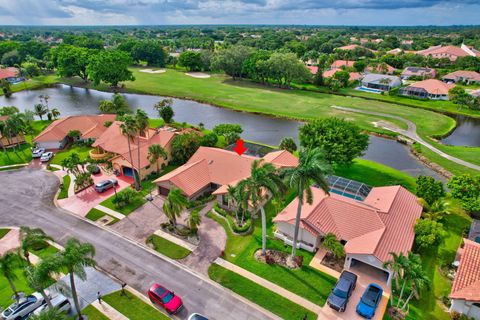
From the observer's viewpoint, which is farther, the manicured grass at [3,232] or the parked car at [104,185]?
the parked car at [104,185]

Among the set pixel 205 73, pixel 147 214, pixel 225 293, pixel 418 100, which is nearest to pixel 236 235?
pixel 225 293

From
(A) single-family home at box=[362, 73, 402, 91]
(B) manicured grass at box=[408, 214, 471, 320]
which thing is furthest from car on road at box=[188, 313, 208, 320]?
(A) single-family home at box=[362, 73, 402, 91]

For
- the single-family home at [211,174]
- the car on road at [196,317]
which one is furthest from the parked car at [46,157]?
the car on road at [196,317]

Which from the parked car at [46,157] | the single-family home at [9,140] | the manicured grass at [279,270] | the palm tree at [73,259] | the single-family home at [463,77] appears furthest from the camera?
the single-family home at [463,77]

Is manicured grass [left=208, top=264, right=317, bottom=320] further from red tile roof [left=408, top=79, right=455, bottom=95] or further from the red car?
red tile roof [left=408, top=79, right=455, bottom=95]

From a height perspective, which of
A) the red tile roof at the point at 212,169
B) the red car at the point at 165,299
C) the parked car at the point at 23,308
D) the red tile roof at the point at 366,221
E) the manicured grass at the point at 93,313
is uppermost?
the red tile roof at the point at 366,221

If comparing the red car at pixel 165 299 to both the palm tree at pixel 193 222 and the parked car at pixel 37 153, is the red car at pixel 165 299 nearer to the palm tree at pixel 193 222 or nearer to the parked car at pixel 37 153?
the palm tree at pixel 193 222
